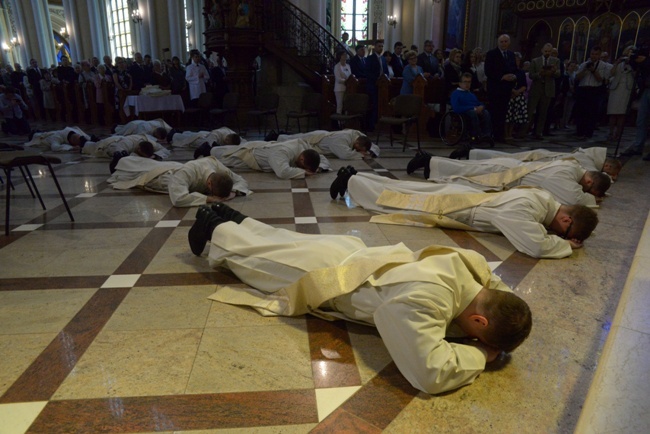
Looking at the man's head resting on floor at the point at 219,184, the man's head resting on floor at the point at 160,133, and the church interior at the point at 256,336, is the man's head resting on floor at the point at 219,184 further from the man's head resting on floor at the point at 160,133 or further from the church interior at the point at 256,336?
the man's head resting on floor at the point at 160,133

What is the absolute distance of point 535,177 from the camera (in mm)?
4332

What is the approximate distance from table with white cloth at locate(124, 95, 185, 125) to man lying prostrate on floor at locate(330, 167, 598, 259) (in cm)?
754

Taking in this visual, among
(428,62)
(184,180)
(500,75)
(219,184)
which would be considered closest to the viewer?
(219,184)

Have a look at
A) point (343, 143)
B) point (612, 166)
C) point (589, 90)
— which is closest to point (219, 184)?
point (343, 143)

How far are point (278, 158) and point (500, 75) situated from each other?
485 cm

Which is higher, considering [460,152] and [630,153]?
[460,152]

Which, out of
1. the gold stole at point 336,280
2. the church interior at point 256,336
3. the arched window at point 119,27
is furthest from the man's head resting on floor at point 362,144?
the arched window at point 119,27

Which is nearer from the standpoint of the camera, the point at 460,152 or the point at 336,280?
the point at 336,280

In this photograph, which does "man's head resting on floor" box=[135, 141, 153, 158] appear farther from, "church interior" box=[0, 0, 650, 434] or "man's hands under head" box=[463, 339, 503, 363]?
"man's hands under head" box=[463, 339, 503, 363]

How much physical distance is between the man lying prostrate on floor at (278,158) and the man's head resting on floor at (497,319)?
395cm

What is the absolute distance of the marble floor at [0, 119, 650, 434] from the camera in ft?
5.55

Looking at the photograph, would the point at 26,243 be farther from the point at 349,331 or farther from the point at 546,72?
the point at 546,72

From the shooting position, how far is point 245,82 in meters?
10.7

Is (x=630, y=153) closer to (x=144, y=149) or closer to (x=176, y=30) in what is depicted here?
(x=144, y=149)
